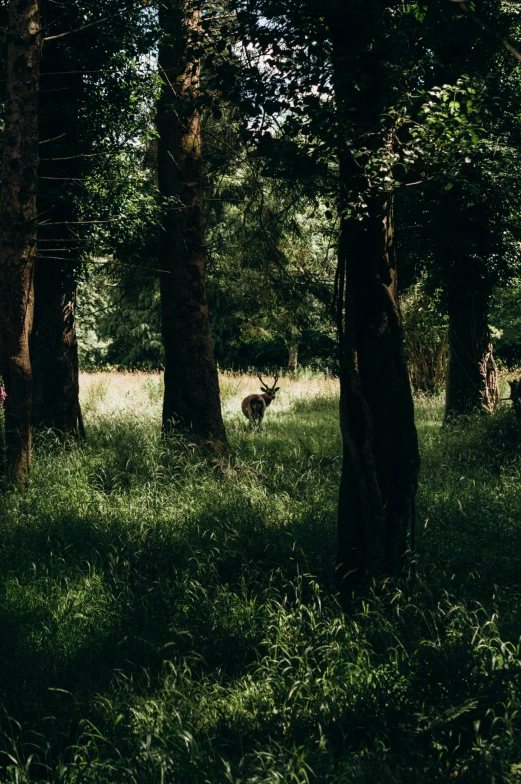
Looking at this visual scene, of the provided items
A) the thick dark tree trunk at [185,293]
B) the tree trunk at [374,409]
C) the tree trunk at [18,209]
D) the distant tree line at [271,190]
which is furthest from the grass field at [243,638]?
the thick dark tree trunk at [185,293]

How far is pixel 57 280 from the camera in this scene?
33.8 feet

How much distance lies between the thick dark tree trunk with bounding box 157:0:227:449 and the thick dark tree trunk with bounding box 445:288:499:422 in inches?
207

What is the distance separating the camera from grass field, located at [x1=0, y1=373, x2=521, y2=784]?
10.9 feet

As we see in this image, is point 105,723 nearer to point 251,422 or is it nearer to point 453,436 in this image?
point 453,436

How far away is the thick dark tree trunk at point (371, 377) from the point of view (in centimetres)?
495

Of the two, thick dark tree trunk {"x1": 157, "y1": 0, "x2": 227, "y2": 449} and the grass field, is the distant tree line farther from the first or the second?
the grass field

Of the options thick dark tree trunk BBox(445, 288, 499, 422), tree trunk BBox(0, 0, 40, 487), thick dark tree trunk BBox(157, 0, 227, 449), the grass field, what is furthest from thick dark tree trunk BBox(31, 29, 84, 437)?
thick dark tree trunk BBox(445, 288, 499, 422)

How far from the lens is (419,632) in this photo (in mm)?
4320

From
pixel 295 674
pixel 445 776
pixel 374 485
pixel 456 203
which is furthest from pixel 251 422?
pixel 445 776

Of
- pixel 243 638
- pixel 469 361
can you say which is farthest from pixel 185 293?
pixel 243 638

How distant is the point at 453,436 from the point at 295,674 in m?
7.82

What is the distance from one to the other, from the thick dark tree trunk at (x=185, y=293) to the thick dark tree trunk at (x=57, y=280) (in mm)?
1300

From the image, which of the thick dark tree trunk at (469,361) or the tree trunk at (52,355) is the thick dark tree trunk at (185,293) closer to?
the tree trunk at (52,355)

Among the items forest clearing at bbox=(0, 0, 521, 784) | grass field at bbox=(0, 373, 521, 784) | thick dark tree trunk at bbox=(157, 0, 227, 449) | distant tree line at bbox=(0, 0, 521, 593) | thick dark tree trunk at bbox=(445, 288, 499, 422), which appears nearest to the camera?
grass field at bbox=(0, 373, 521, 784)
